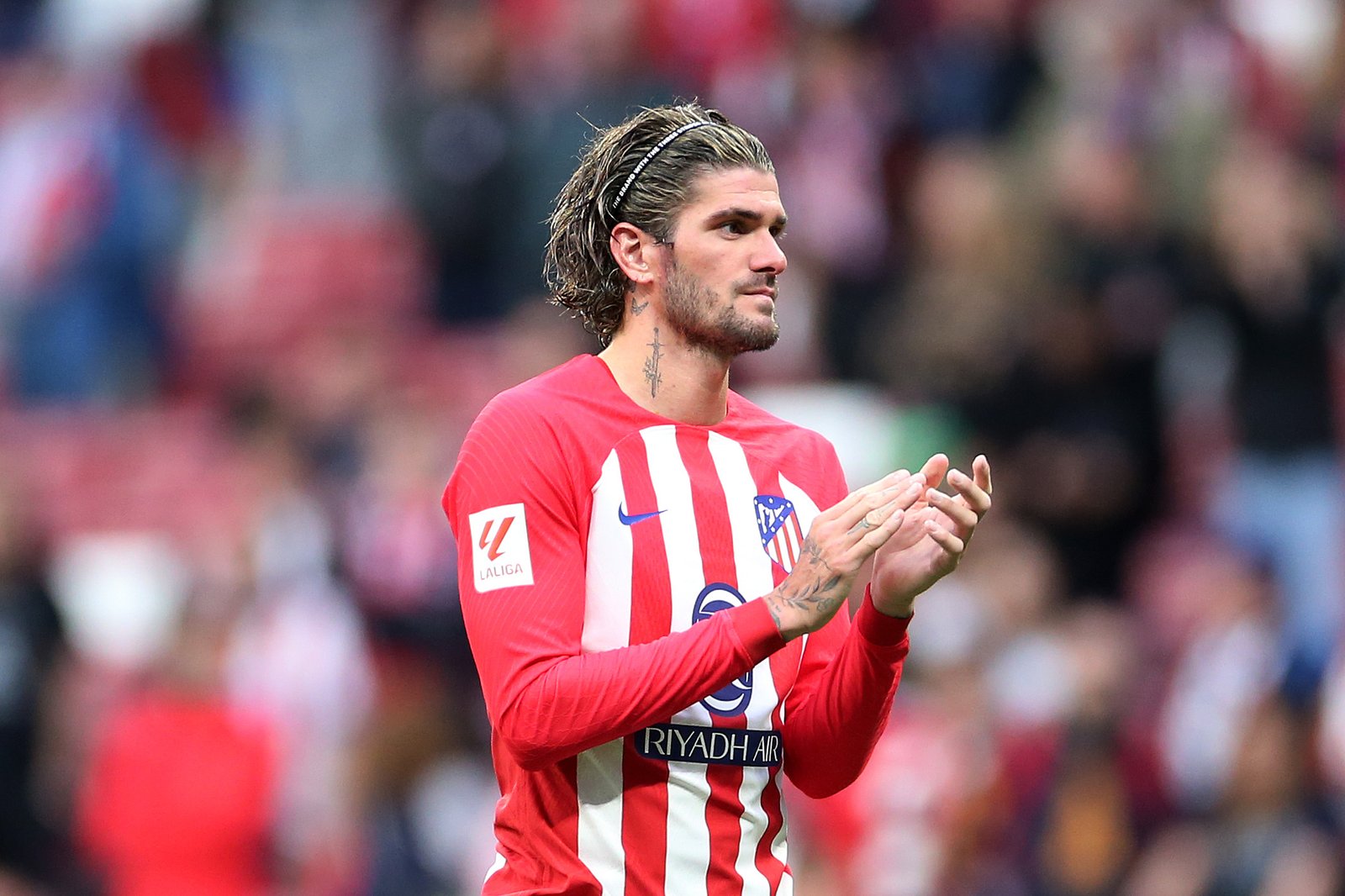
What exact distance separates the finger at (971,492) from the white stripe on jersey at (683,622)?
0.51 metres

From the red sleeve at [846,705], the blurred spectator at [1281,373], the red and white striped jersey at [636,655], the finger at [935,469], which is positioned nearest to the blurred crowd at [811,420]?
the blurred spectator at [1281,373]

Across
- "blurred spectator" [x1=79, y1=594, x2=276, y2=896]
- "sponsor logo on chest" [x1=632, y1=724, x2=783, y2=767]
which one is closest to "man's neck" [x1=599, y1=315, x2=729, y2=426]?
"sponsor logo on chest" [x1=632, y1=724, x2=783, y2=767]

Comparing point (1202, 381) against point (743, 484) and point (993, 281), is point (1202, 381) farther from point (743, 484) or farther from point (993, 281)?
point (743, 484)

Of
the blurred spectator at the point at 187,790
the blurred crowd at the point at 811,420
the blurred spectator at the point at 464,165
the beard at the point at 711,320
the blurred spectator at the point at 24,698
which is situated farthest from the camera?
the blurred spectator at the point at 464,165

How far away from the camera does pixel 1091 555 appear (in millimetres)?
9031

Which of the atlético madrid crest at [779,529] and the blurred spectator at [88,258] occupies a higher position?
the atlético madrid crest at [779,529]

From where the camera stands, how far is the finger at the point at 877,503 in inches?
148

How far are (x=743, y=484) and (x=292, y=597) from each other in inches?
234

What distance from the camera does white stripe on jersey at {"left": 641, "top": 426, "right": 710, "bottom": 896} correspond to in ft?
13.0

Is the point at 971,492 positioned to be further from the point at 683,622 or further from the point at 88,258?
the point at 88,258

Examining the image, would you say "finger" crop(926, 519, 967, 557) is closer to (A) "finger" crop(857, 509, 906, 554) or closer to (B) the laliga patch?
(A) "finger" crop(857, 509, 906, 554)

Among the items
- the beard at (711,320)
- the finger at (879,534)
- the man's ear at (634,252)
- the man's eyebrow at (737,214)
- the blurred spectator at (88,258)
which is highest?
the man's eyebrow at (737,214)

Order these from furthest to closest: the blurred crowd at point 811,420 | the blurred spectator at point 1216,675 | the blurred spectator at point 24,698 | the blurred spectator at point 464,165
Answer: the blurred spectator at point 464,165, the blurred spectator at point 24,698, the blurred crowd at point 811,420, the blurred spectator at point 1216,675

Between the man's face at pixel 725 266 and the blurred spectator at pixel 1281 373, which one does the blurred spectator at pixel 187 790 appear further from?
the man's face at pixel 725 266
